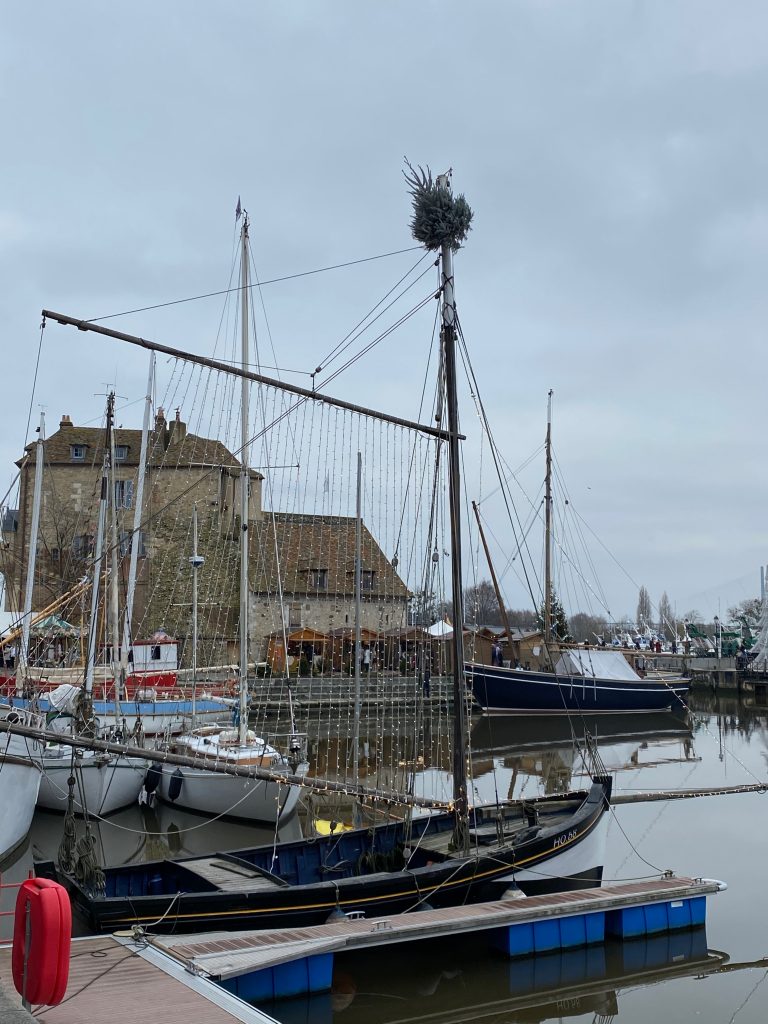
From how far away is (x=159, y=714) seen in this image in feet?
92.1

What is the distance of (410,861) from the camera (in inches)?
542

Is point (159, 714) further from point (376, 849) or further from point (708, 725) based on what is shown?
point (708, 725)

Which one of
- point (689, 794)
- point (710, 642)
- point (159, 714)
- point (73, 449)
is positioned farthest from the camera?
point (710, 642)

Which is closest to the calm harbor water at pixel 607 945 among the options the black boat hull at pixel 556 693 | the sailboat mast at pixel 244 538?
the sailboat mast at pixel 244 538

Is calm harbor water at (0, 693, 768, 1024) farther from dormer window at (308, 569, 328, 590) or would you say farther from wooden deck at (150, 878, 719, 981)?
dormer window at (308, 569, 328, 590)

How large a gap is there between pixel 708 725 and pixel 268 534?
79.4 feet

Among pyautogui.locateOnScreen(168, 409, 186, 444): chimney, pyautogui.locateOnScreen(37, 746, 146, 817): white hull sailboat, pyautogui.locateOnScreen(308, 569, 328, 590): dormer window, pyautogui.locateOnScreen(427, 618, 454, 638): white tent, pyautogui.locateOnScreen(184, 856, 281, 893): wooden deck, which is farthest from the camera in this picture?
pyautogui.locateOnScreen(168, 409, 186, 444): chimney

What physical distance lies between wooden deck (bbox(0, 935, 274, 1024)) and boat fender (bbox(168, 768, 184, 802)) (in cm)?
1127

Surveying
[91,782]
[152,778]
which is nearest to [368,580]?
[152,778]

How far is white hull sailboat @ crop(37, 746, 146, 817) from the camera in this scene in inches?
811

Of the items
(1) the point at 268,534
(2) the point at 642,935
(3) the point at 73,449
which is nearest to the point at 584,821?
(2) the point at 642,935

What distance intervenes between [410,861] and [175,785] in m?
9.59

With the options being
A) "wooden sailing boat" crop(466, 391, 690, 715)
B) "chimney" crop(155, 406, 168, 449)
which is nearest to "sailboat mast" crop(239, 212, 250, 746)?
"wooden sailing boat" crop(466, 391, 690, 715)

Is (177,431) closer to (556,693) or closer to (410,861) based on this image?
(556,693)
